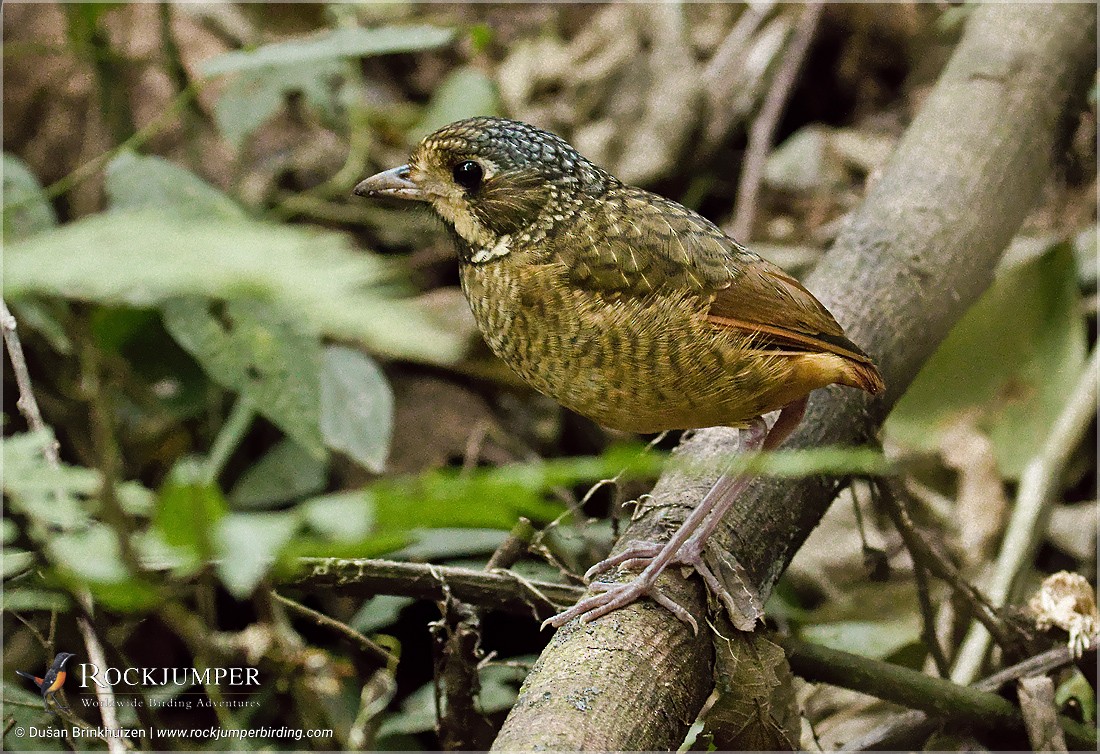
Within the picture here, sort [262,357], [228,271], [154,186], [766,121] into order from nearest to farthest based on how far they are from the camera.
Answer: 1. [228,271]
2. [262,357]
3. [154,186]
4. [766,121]

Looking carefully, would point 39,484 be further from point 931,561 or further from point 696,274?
Result: point 931,561

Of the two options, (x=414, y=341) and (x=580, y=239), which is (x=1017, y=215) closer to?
(x=580, y=239)

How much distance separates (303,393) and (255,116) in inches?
59.4

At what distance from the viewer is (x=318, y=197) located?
4461mm

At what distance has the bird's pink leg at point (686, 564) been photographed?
6.48ft

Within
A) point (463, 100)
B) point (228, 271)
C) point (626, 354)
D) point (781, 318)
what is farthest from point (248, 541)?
point (463, 100)

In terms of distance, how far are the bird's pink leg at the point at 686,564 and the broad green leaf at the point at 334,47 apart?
164 cm

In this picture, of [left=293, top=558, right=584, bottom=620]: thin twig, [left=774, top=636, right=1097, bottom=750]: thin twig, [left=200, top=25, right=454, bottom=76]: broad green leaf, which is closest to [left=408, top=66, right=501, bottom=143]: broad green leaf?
Result: [left=200, top=25, right=454, bottom=76]: broad green leaf

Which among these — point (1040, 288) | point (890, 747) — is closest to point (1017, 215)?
point (1040, 288)

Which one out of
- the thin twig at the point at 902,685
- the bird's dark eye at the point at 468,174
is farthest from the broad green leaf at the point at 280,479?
the thin twig at the point at 902,685

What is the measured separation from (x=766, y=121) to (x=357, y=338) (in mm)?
3689

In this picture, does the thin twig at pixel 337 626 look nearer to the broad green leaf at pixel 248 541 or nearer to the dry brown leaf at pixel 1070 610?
the broad green leaf at pixel 248 541

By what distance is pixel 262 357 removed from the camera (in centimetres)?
288

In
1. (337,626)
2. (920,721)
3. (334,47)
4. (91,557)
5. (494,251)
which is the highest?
(334,47)
